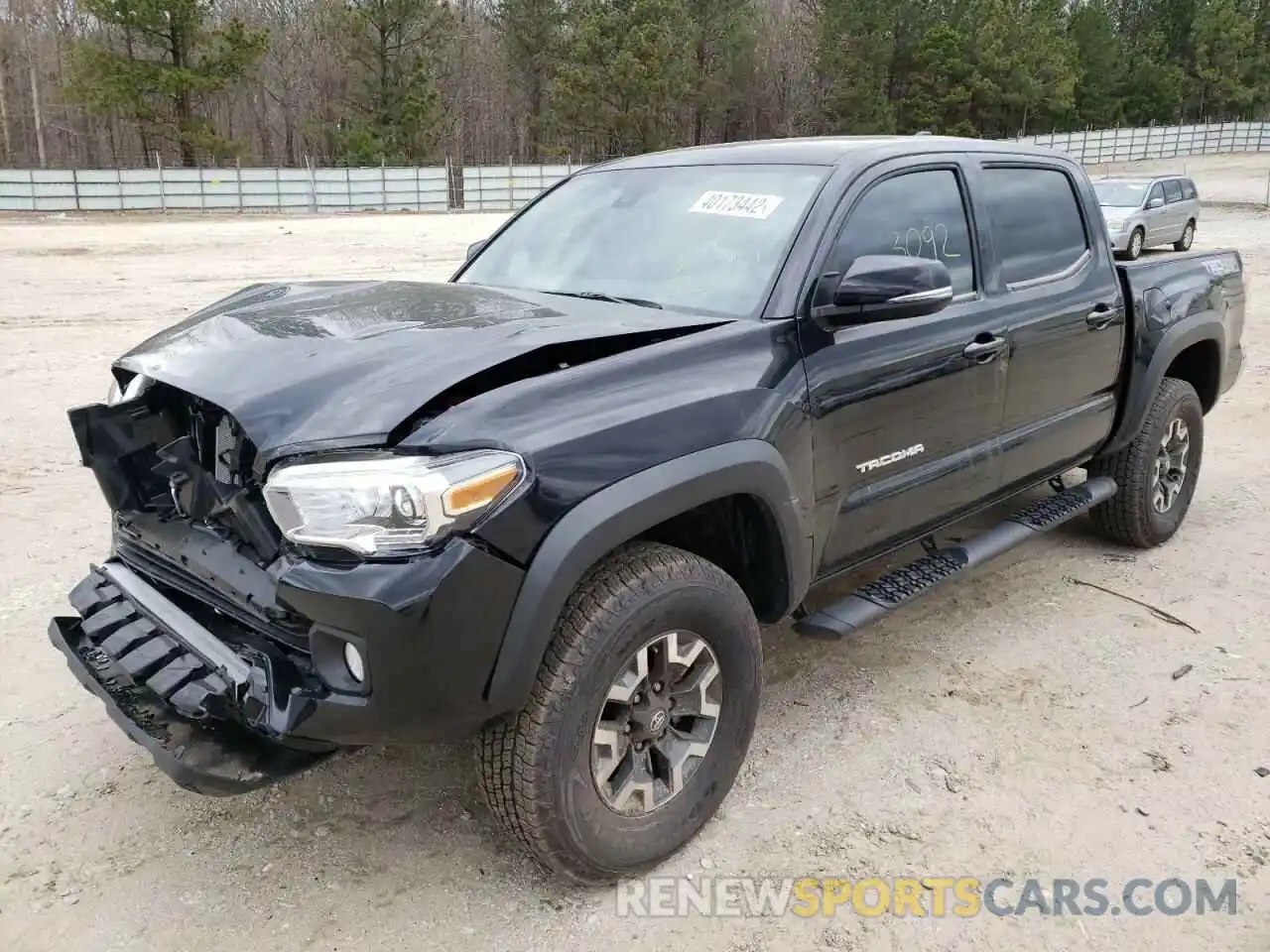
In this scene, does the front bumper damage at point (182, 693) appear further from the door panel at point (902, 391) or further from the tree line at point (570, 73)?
the tree line at point (570, 73)

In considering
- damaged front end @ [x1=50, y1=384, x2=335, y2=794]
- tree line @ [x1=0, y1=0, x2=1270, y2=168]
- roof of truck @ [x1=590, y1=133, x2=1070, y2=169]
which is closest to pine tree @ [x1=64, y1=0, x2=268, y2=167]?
tree line @ [x1=0, y1=0, x2=1270, y2=168]

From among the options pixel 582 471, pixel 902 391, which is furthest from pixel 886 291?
pixel 582 471

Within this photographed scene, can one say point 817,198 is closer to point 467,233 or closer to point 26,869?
point 26,869

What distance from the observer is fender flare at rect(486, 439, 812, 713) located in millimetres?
2311

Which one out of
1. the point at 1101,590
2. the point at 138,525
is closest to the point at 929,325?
the point at 1101,590

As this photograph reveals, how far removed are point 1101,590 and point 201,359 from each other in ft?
12.7

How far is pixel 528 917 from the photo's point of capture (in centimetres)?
263

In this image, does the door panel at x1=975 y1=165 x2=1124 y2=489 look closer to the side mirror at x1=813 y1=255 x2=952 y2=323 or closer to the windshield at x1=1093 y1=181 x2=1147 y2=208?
the side mirror at x1=813 y1=255 x2=952 y2=323

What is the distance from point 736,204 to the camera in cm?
343

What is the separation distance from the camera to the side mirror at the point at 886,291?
2887 mm

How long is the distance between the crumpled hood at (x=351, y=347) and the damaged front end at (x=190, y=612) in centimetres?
13

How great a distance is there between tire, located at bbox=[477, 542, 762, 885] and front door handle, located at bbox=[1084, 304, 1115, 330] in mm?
2300

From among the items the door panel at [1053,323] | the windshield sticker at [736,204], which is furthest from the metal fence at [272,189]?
the windshield sticker at [736,204]

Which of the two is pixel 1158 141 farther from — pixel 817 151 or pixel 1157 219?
pixel 817 151
